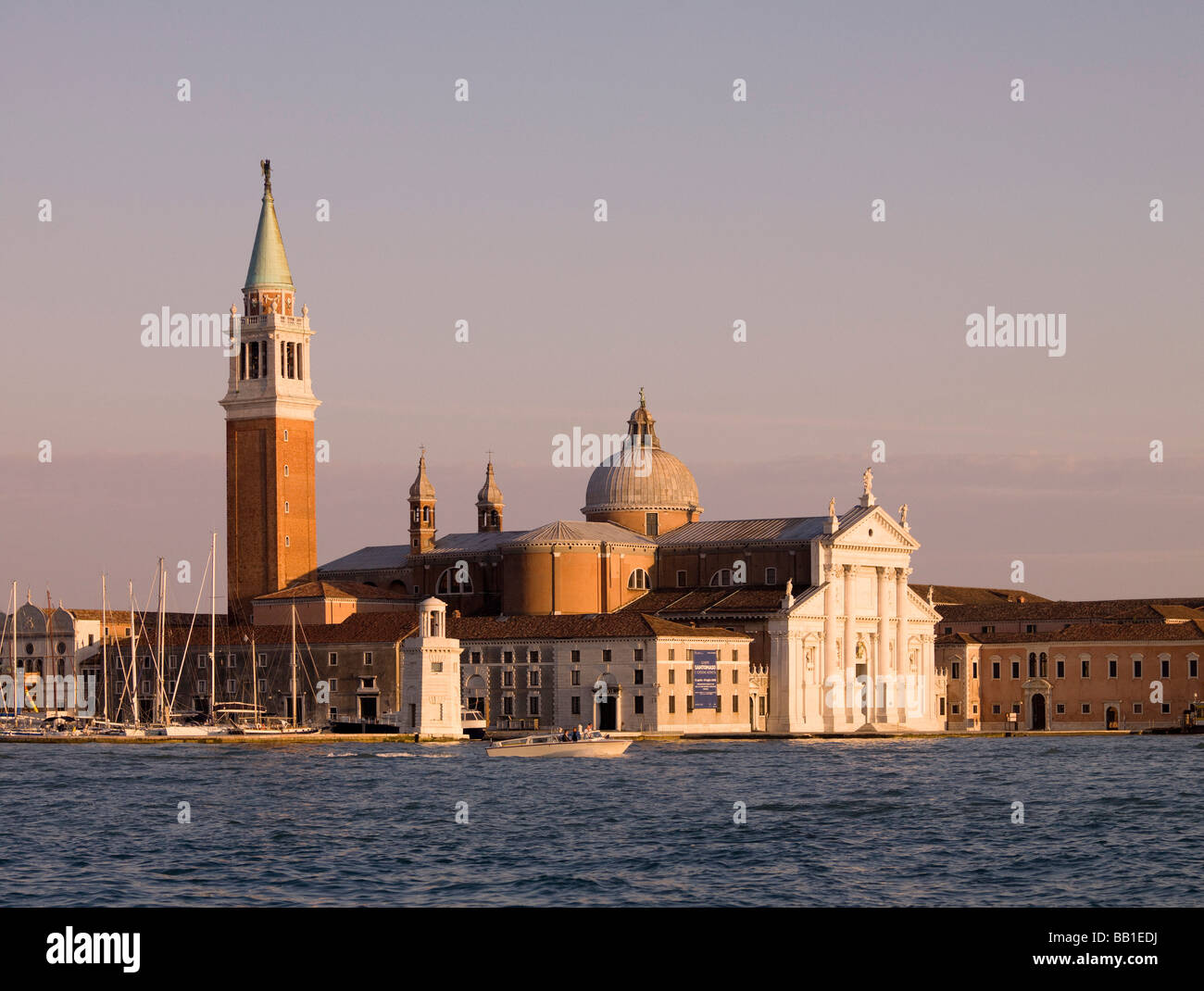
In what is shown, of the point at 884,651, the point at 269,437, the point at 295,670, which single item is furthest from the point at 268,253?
the point at 884,651

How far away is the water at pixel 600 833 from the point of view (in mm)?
25859

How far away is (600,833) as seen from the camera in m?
34.7

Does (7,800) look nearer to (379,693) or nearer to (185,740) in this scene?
(185,740)

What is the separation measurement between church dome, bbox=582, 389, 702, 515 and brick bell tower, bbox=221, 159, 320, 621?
13671 mm

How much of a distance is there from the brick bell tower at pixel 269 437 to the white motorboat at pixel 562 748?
88.5 ft

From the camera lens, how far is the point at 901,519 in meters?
86.0

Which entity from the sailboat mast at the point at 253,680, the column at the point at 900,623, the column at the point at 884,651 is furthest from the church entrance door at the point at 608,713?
the column at the point at 900,623

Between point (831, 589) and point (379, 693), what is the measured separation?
64.1ft

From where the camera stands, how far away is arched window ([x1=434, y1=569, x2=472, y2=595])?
9050 centimetres

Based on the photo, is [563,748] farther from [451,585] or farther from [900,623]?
[451,585]

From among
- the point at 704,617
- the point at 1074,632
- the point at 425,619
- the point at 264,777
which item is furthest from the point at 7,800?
the point at 1074,632

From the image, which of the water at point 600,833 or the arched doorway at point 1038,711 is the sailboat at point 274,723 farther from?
the arched doorway at point 1038,711

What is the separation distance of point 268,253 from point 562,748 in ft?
114
